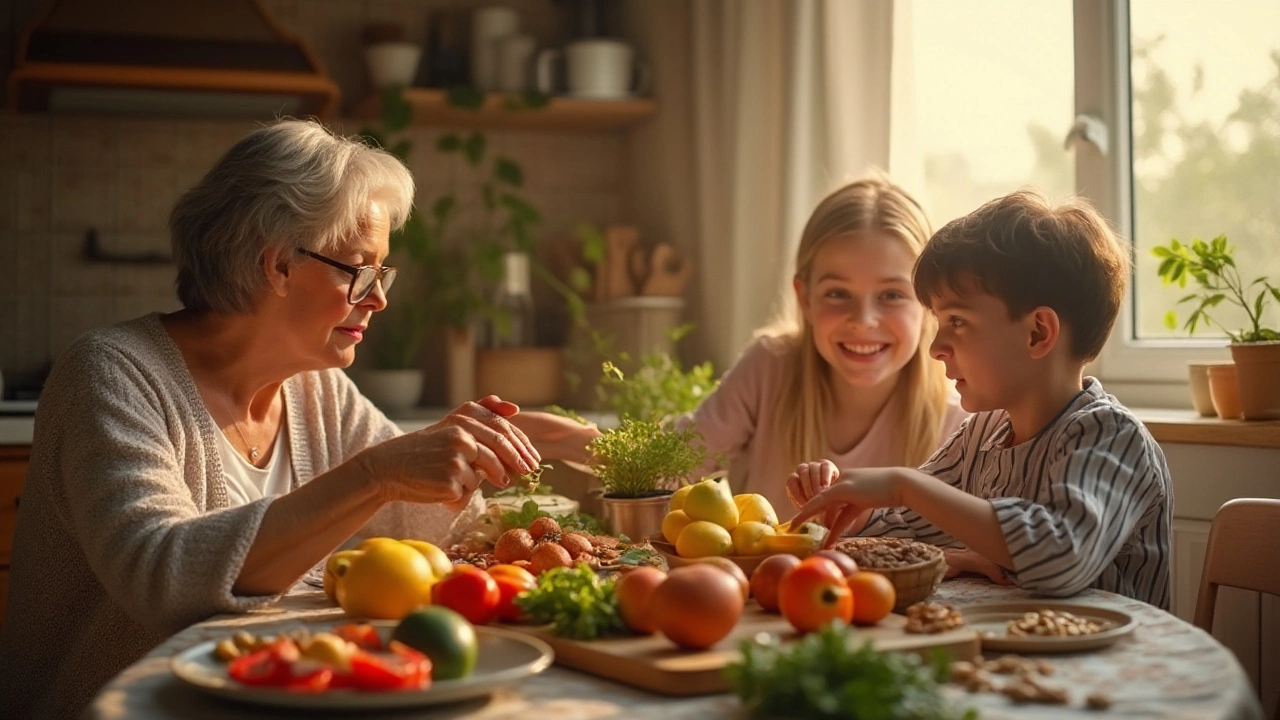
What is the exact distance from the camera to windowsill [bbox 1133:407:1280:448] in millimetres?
2133

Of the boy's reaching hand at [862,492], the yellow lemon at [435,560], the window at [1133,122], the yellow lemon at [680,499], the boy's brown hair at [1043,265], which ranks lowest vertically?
the yellow lemon at [435,560]

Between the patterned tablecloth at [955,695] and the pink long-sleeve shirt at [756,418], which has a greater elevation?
the pink long-sleeve shirt at [756,418]

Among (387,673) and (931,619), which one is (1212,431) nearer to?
(931,619)

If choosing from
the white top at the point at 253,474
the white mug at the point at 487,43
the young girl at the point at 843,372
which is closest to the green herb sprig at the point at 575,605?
the white top at the point at 253,474

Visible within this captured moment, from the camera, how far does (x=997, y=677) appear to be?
1.17 metres

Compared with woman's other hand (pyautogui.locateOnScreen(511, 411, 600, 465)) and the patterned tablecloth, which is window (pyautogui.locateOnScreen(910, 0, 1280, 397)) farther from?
the patterned tablecloth

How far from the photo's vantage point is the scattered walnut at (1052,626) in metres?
1.28

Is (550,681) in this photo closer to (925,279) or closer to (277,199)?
(925,279)

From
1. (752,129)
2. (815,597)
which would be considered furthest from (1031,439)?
(752,129)

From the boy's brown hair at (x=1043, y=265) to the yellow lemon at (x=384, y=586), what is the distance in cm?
86

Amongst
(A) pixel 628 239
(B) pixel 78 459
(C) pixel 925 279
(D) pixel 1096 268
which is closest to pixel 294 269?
(B) pixel 78 459

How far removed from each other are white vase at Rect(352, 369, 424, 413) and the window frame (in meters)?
2.04

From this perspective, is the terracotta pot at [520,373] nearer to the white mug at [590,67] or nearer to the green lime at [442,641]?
the white mug at [590,67]

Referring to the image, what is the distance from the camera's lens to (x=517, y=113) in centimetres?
399
